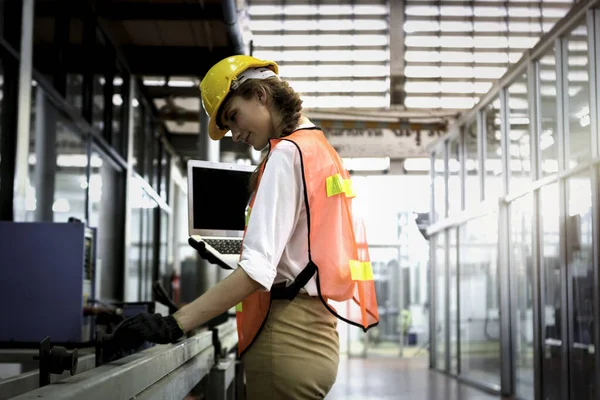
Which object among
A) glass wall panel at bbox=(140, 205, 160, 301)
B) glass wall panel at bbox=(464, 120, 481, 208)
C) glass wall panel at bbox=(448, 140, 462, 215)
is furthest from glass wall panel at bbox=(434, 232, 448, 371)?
glass wall panel at bbox=(140, 205, 160, 301)

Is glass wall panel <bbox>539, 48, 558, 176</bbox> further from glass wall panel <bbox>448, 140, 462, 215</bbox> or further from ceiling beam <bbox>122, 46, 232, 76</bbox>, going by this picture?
glass wall panel <bbox>448, 140, 462, 215</bbox>

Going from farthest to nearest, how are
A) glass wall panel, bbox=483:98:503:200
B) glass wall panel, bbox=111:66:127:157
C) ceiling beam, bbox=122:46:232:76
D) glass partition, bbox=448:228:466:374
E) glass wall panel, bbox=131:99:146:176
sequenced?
glass partition, bbox=448:228:466:374 < glass wall panel, bbox=131:99:146:176 < glass wall panel, bbox=111:66:127:157 < glass wall panel, bbox=483:98:503:200 < ceiling beam, bbox=122:46:232:76

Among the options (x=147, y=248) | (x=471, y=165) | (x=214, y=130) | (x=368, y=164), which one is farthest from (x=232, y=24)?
(x=368, y=164)

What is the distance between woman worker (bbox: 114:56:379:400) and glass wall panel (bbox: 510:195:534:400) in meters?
7.17

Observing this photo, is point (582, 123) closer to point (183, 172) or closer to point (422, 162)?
point (422, 162)

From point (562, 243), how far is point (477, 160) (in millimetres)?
3973

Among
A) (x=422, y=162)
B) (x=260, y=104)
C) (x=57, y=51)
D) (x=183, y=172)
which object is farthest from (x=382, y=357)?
(x=260, y=104)

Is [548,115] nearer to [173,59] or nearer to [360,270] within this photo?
[173,59]

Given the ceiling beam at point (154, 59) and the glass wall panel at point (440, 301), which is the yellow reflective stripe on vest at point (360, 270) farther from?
the glass wall panel at point (440, 301)

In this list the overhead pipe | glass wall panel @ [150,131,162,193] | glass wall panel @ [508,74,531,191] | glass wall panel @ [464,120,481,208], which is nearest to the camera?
the overhead pipe

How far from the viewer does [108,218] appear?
34.6 feet

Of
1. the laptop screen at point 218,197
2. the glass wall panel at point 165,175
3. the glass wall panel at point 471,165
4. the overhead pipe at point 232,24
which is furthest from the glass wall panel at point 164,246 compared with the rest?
the laptop screen at point 218,197

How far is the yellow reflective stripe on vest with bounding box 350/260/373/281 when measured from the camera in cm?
193

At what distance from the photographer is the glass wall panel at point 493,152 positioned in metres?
10.4
